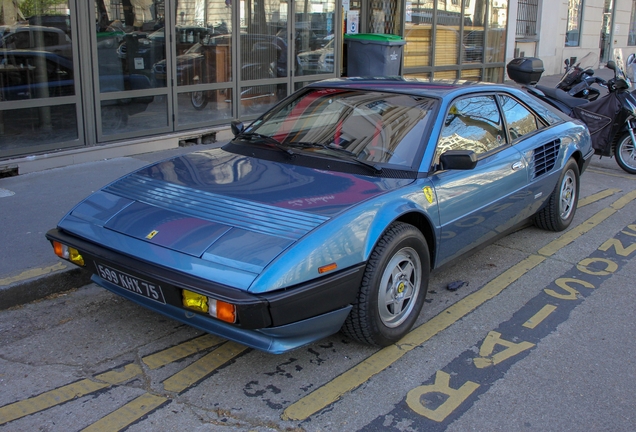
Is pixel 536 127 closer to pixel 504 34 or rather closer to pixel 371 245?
pixel 371 245

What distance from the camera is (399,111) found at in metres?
4.35

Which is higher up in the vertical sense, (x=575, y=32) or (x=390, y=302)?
(x=575, y=32)

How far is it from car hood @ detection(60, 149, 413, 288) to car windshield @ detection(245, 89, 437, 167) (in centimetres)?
27

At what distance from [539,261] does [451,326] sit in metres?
1.59

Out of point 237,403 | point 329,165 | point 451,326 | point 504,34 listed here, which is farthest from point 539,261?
point 504,34

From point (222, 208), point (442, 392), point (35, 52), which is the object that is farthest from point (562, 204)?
point (35, 52)

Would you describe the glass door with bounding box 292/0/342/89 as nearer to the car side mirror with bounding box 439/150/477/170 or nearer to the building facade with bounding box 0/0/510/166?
the building facade with bounding box 0/0/510/166

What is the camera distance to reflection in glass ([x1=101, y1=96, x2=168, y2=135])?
7.67 meters

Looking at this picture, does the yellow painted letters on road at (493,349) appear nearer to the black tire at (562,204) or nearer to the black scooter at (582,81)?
the black tire at (562,204)

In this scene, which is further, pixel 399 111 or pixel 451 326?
pixel 399 111

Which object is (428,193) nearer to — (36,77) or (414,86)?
(414,86)

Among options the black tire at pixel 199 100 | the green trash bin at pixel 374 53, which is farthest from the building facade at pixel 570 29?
the black tire at pixel 199 100

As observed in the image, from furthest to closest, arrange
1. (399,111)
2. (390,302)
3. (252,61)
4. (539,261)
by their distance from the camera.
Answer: (252,61) < (539,261) < (399,111) < (390,302)

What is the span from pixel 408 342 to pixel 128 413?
5.48ft
